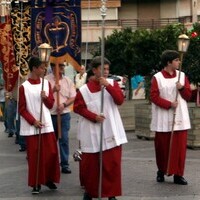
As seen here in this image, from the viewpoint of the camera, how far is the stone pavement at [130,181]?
9.33m

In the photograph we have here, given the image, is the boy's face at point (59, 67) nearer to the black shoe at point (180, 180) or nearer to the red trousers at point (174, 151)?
the red trousers at point (174, 151)

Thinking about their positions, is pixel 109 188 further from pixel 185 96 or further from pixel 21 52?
pixel 21 52

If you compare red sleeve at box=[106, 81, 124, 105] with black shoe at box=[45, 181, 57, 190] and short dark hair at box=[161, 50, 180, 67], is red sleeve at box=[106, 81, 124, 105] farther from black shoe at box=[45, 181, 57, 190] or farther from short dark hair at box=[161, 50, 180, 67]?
black shoe at box=[45, 181, 57, 190]

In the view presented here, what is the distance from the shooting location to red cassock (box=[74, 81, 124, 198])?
27.8 ft

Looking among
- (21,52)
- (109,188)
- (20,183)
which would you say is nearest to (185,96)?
(109,188)

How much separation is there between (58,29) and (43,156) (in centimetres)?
204

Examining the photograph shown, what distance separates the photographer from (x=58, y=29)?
35.3ft

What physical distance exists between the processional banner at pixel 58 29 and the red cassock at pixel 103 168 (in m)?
2.25

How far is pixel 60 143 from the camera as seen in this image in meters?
11.1

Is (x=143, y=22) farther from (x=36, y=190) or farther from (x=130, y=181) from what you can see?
(x=36, y=190)

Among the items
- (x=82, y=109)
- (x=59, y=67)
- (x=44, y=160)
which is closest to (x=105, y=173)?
(x=82, y=109)

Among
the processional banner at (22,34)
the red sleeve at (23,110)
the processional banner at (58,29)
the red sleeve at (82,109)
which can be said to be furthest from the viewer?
the processional banner at (22,34)

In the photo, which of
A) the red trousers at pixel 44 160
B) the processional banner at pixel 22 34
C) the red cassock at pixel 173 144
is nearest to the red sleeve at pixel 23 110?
the red trousers at pixel 44 160

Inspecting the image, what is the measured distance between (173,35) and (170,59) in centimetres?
664
